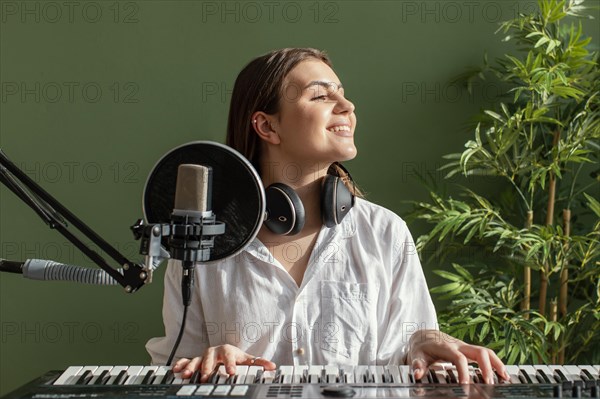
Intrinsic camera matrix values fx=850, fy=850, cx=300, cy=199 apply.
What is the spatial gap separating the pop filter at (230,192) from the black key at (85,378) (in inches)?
12.6

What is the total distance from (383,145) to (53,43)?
1378 mm

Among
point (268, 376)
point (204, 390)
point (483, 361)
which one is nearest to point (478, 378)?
point (483, 361)

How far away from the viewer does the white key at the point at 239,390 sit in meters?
1.36

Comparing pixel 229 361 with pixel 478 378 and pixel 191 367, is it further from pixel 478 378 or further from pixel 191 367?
pixel 478 378

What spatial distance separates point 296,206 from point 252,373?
1.72 feet

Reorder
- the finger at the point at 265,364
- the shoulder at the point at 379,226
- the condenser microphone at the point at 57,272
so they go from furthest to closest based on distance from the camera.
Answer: the shoulder at the point at 379,226 < the finger at the point at 265,364 < the condenser microphone at the point at 57,272

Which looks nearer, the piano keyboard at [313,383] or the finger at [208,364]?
the piano keyboard at [313,383]

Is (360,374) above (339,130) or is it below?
below

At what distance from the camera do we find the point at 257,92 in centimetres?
214

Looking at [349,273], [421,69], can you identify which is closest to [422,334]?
[349,273]

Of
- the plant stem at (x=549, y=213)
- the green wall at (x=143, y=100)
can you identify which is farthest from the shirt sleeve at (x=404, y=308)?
the green wall at (x=143, y=100)

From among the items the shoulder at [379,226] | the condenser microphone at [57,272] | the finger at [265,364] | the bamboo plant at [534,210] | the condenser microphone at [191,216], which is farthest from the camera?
the bamboo plant at [534,210]

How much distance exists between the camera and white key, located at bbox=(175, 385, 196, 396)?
1354mm

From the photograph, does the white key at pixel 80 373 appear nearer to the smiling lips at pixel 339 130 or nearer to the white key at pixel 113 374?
the white key at pixel 113 374
